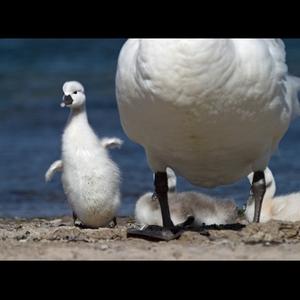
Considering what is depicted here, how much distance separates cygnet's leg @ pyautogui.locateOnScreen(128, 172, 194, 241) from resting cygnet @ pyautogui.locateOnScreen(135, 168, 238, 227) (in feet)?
0.67

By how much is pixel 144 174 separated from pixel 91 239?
4644 mm

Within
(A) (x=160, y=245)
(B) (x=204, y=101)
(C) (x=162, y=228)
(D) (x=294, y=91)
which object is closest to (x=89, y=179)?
(C) (x=162, y=228)

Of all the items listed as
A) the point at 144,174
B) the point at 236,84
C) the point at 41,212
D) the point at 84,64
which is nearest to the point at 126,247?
the point at 236,84

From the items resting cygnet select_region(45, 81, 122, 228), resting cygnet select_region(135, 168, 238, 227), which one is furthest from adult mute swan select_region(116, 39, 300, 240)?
resting cygnet select_region(45, 81, 122, 228)

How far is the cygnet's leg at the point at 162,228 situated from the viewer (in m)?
7.29

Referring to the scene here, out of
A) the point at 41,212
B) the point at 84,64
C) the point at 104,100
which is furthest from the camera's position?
the point at 84,64

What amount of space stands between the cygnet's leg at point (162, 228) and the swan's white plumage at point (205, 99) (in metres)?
0.30

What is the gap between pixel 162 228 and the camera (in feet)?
24.7

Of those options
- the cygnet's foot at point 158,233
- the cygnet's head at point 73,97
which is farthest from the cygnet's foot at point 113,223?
the cygnet's foot at point 158,233

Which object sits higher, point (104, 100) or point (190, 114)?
point (104, 100)

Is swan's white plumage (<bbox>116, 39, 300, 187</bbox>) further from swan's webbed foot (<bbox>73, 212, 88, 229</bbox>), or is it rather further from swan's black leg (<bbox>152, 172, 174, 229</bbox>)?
swan's webbed foot (<bbox>73, 212, 88, 229</bbox>)

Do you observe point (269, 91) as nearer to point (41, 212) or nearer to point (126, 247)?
point (126, 247)

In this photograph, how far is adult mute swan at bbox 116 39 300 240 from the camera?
670 centimetres

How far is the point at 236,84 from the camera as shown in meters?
6.83
